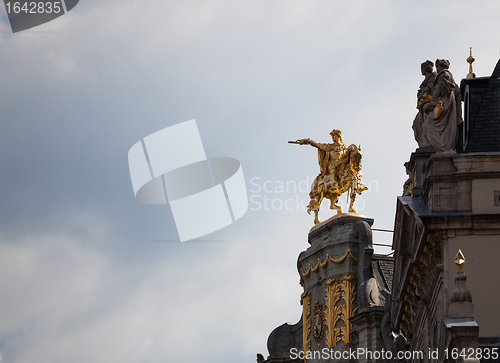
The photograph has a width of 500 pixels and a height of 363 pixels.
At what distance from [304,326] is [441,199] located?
20.7 metres

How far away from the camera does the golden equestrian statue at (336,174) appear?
5409 centimetres

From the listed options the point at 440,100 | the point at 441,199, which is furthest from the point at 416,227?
the point at 440,100

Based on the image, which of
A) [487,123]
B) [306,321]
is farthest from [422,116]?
[306,321]

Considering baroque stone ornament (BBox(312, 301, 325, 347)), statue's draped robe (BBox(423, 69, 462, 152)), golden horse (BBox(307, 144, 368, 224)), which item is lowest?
baroque stone ornament (BBox(312, 301, 325, 347))

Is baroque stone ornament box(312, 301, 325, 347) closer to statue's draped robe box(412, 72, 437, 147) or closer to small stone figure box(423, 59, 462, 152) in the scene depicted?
statue's draped robe box(412, 72, 437, 147)

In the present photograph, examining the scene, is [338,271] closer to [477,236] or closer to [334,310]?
[334,310]

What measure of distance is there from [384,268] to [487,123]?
53.1 ft

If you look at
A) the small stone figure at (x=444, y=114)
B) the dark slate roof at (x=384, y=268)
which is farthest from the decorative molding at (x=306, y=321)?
the small stone figure at (x=444, y=114)

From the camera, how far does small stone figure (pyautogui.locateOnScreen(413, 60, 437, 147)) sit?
37.2 m

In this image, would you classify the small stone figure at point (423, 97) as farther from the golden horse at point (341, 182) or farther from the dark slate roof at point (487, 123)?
the golden horse at point (341, 182)

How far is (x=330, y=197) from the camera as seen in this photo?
5431 centimetres

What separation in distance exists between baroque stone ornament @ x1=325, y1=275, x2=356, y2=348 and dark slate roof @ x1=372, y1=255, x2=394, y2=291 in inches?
44.2

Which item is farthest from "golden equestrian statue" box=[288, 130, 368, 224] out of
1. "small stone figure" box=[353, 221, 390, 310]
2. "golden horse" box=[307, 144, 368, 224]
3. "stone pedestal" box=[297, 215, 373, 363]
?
"small stone figure" box=[353, 221, 390, 310]

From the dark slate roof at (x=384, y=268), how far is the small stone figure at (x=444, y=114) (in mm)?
15921
